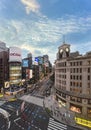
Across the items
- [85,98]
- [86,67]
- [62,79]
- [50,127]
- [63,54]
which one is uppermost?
[63,54]

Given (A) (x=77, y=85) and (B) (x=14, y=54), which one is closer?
(A) (x=77, y=85)

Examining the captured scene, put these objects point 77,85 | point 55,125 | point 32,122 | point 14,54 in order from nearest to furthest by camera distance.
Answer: point 55,125 < point 32,122 < point 77,85 < point 14,54

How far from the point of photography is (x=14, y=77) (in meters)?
106

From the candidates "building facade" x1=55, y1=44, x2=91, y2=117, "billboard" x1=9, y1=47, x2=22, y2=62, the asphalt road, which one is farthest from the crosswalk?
"billboard" x1=9, y1=47, x2=22, y2=62

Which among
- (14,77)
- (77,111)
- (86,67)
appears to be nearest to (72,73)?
(86,67)

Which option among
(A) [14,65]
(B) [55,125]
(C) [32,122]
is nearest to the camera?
(B) [55,125]

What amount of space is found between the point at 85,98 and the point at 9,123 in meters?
30.3

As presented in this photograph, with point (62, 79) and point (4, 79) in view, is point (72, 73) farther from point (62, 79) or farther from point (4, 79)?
point (4, 79)

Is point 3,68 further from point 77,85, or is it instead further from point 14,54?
point 77,85

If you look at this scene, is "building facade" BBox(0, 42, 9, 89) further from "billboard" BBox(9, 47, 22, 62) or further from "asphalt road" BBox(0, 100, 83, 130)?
"asphalt road" BBox(0, 100, 83, 130)

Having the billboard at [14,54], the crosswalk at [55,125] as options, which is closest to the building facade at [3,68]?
the billboard at [14,54]

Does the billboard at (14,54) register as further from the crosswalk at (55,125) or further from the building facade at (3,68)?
the crosswalk at (55,125)

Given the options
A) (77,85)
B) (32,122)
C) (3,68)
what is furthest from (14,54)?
(32,122)

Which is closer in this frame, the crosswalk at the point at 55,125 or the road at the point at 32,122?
the road at the point at 32,122
